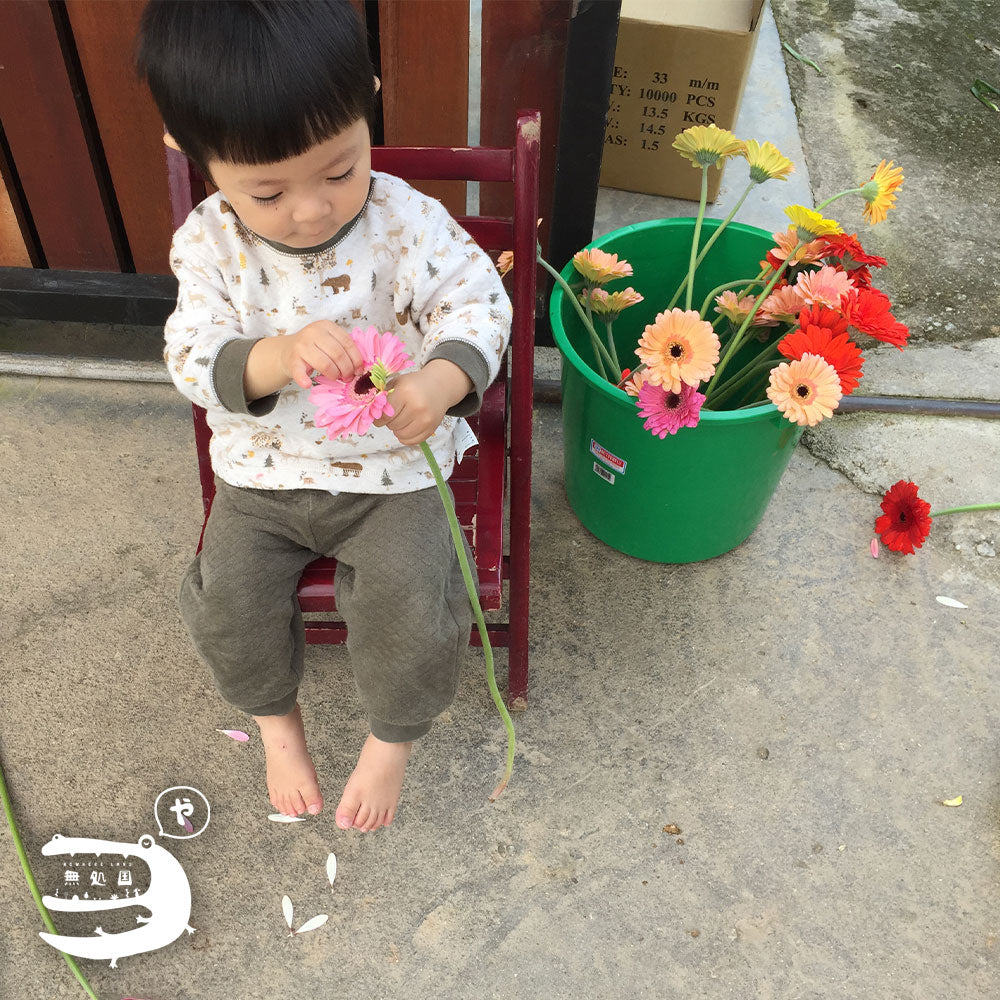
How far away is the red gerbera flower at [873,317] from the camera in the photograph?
144cm

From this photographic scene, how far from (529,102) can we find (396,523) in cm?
97

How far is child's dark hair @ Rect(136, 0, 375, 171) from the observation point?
95 cm

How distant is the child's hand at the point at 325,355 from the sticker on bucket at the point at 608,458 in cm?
80

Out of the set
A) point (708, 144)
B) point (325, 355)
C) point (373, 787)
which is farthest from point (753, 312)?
point (373, 787)

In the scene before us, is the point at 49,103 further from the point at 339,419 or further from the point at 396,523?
the point at 339,419

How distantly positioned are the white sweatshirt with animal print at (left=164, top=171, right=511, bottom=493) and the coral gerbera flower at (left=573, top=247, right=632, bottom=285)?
1.14 ft

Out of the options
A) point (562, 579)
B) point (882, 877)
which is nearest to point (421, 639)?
point (562, 579)

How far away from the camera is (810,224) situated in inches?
57.6

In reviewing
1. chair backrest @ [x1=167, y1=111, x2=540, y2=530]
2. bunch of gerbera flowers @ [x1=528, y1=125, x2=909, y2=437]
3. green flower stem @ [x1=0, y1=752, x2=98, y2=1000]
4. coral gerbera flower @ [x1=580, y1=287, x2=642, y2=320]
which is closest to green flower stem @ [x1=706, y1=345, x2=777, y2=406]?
bunch of gerbera flowers @ [x1=528, y1=125, x2=909, y2=437]

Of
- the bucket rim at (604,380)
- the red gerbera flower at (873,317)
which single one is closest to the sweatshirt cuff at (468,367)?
the bucket rim at (604,380)

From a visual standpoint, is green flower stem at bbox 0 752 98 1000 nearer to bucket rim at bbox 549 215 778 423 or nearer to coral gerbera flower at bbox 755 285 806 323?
bucket rim at bbox 549 215 778 423

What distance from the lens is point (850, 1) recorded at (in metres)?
3.52

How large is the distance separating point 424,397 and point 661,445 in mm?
679

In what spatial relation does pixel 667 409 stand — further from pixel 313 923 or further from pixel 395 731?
pixel 313 923
